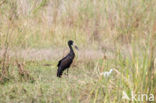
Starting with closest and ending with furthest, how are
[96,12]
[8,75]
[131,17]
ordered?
1. [8,75]
2. [131,17]
3. [96,12]

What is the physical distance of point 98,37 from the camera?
1123 cm

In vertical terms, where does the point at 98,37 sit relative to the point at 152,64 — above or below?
below

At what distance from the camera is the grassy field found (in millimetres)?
4945

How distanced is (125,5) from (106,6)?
2.03 ft

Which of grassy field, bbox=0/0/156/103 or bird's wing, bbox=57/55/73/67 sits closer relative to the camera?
grassy field, bbox=0/0/156/103

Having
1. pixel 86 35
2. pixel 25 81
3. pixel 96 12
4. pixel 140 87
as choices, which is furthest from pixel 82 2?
pixel 140 87

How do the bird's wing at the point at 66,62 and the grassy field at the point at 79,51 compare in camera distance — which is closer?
the grassy field at the point at 79,51

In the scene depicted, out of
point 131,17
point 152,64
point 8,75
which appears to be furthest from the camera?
point 131,17

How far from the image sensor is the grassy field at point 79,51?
4.95 m

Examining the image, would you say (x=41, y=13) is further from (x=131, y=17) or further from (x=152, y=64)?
(x=152, y=64)

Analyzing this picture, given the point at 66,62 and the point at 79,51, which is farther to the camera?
the point at 79,51

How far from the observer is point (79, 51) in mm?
9867

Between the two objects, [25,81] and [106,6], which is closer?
[25,81]

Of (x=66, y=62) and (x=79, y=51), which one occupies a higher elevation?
(x=66, y=62)
